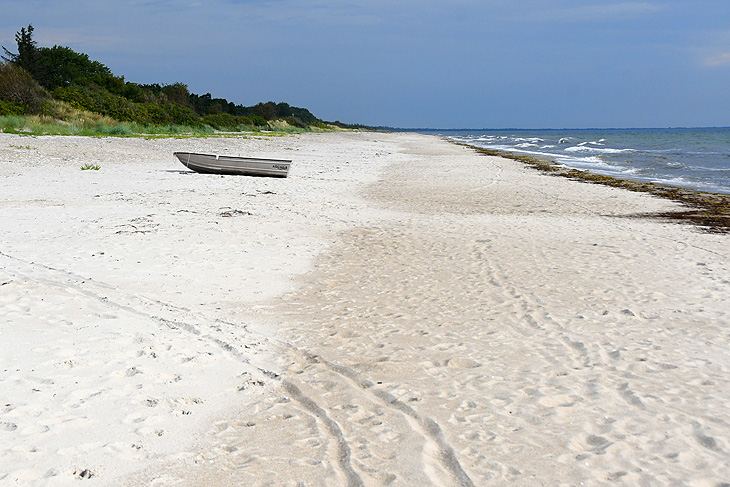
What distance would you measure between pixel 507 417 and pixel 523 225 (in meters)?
8.04

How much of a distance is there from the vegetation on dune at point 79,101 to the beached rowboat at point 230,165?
1180 centimetres

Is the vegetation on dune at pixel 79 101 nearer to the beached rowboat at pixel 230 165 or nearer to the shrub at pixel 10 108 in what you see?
the shrub at pixel 10 108

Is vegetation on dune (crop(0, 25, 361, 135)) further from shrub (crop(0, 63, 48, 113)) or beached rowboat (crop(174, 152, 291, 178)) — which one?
beached rowboat (crop(174, 152, 291, 178))

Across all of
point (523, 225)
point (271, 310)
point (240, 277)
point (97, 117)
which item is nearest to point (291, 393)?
point (271, 310)

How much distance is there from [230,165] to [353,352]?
13.5 metres

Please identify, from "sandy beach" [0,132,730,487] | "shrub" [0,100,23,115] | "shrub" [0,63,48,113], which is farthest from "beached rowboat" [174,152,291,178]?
"shrub" [0,63,48,113]

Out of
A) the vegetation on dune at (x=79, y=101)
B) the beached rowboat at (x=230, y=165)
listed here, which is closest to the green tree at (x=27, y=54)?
the vegetation on dune at (x=79, y=101)

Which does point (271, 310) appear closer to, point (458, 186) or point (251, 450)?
point (251, 450)

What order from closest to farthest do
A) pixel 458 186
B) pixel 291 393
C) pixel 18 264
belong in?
1. pixel 291 393
2. pixel 18 264
3. pixel 458 186

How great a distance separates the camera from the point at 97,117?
3859cm

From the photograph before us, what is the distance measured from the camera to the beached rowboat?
17812 millimetres

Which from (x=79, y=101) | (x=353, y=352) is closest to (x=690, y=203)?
(x=353, y=352)

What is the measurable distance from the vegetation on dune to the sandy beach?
69.8 ft

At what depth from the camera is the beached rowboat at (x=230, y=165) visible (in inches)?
701
